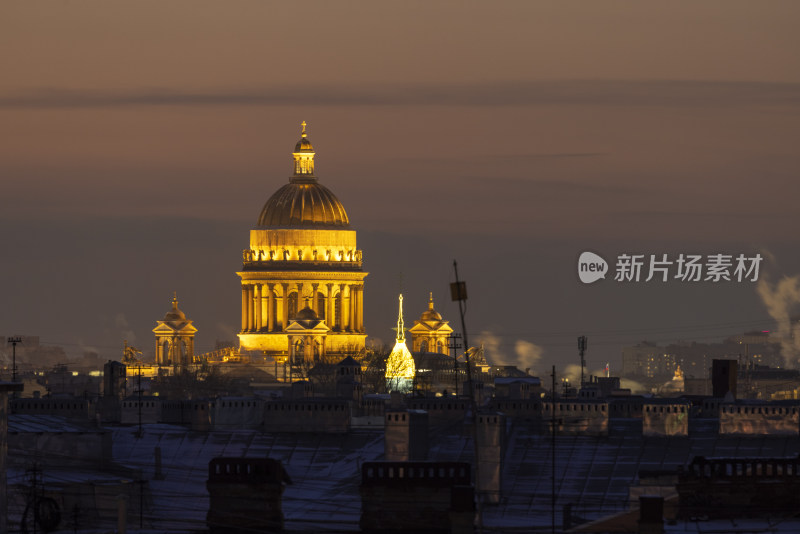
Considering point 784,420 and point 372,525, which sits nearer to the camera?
point 372,525

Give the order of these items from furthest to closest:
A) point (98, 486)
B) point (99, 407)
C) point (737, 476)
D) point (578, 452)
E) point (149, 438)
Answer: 1. point (99, 407)
2. point (149, 438)
3. point (578, 452)
4. point (98, 486)
5. point (737, 476)

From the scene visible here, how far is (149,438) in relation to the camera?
17138 centimetres

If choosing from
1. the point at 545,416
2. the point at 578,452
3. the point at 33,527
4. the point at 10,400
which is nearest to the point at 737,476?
the point at 33,527

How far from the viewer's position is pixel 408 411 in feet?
531

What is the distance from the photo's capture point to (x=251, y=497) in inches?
5266

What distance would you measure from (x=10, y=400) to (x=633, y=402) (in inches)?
1199

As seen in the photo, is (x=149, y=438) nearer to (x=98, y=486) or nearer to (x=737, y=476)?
(x=98, y=486)

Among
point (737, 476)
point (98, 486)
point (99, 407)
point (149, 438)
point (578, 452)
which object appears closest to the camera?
point (737, 476)

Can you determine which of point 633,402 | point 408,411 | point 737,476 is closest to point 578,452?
point 408,411

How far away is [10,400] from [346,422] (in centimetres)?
1705

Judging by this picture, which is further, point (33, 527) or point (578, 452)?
point (578, 452)

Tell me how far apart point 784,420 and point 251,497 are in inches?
1686

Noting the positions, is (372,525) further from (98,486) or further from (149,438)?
(149,438)

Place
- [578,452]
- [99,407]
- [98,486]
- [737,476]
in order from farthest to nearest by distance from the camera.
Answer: [99,407] → [578,452] → [98,486] → [737,476]
